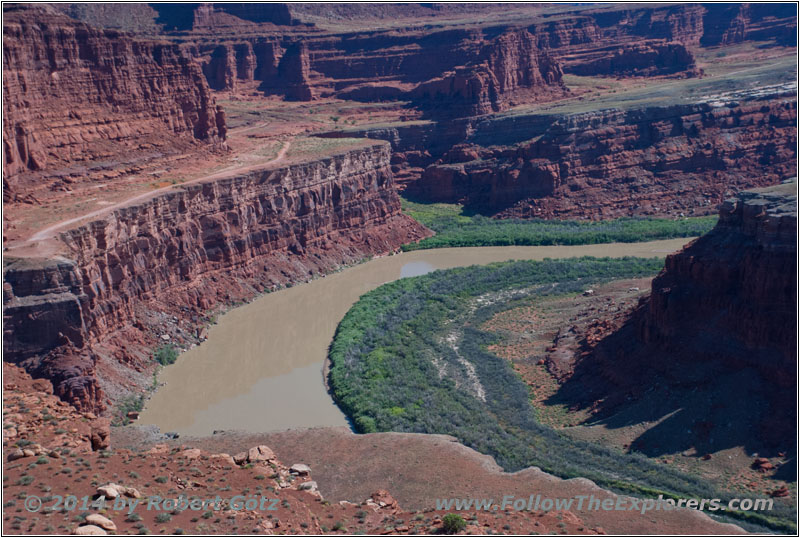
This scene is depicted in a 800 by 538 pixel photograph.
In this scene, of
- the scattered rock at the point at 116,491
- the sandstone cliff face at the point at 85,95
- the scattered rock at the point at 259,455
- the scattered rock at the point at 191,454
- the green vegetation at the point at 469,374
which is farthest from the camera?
the sandstone cliff face at the point at 85,95

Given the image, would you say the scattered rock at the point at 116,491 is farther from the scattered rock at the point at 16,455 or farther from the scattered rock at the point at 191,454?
the scattered rock at the point at 191,454

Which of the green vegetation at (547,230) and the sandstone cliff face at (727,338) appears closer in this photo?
the sandstone cliff face at (727,338)

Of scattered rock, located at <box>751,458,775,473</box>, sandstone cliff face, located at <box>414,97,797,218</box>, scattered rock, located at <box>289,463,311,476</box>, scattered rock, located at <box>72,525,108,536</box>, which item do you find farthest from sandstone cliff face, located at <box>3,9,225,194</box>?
scattered rock, located at <box>751,458,775,473</box>

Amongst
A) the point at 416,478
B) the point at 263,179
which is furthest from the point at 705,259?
the point at 263,179

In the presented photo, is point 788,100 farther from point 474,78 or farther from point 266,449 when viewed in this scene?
point 266,449

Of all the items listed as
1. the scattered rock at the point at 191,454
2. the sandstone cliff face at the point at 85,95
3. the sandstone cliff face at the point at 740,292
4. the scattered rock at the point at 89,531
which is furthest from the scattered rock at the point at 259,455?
the sandstone cliff face at the point at 85,95

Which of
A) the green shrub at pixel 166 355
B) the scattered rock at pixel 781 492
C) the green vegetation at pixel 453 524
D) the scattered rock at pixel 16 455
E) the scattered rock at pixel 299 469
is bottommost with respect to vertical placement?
the green shrub at pixel 166 355

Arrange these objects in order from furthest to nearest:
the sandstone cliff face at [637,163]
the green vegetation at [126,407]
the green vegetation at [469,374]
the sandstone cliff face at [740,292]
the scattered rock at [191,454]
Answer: the sandstone cliff face at [637,163] → the green vegetation at [126,407] → the sandstone cliff face at [740,292] → the green vegetation at [469,374] → the scattered rock at [191,454]
